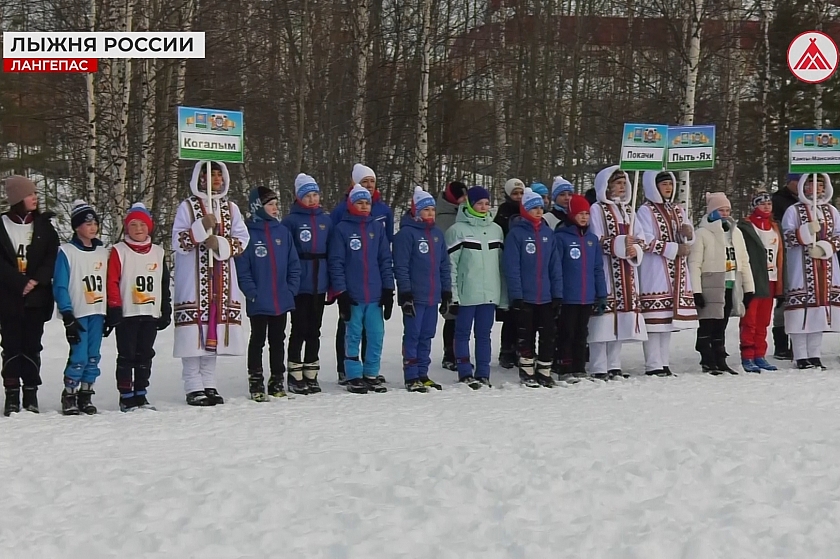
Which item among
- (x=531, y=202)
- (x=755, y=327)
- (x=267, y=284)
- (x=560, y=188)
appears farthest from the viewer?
(x=755, y=327)

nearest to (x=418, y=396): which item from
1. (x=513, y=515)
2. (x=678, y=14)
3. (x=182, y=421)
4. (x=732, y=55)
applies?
(x=182, y=421)

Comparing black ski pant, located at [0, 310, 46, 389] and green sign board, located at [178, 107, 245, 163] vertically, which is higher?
green sign board, located at [178, 107, 245, 163]

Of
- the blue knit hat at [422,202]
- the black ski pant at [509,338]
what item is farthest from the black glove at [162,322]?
the black ski pant at [509,338]

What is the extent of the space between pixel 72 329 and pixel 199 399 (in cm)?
129

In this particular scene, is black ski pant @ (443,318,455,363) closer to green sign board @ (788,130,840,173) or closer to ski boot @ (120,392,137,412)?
ski boot @ (120,392,137,412)

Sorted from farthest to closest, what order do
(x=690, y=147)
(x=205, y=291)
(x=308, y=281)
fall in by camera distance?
(x=690, y=147) < (x=308, y=281) < (x=205, y=291)

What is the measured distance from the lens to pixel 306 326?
9359 mm

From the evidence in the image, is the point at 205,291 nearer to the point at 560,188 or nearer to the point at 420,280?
the point at 420,280

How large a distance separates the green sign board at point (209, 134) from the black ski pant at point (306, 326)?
1.50 m

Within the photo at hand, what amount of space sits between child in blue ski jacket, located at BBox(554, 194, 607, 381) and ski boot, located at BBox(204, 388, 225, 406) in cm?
360

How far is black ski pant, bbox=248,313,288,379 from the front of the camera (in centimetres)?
903

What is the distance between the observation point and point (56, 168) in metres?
27.7

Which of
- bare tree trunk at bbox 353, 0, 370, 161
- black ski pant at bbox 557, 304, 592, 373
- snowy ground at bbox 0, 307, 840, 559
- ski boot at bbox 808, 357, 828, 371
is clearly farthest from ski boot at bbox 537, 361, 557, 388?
bare tree trunk at bbox 353, 0, 370, 161

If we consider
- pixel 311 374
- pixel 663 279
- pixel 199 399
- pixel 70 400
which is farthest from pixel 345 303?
pixel 663 279
